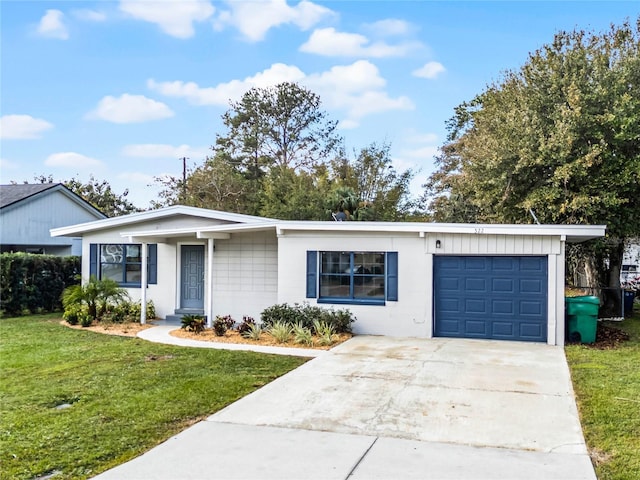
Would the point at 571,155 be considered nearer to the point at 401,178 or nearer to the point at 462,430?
the point at 462,430

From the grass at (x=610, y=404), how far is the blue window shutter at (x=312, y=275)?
17.3 ft

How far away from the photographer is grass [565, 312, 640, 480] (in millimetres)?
4348

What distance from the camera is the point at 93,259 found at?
14.7m

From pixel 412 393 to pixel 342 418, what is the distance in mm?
1370

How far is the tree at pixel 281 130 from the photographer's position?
113 ft

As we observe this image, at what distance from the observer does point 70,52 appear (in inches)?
478

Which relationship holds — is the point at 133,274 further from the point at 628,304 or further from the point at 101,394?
the point at 628,304

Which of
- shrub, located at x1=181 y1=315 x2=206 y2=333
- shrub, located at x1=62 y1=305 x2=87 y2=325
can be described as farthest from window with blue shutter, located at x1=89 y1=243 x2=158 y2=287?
shrub, located at x1=181 y1=315 x2=206 y2=333

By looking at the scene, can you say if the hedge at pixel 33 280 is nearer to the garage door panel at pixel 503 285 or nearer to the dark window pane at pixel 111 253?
the dark window pane at pixel 111 253

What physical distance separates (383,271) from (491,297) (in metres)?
2.32

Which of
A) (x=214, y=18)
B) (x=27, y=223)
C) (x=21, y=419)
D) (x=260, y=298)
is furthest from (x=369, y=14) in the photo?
(x=27, y=223)

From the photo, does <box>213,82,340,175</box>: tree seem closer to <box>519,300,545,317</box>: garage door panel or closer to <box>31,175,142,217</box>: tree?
<box>31,175,142,217</box>: tree

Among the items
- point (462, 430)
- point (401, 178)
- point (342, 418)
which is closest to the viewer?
point (462, 430)

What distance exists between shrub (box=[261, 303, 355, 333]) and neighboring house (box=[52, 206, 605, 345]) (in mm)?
316
